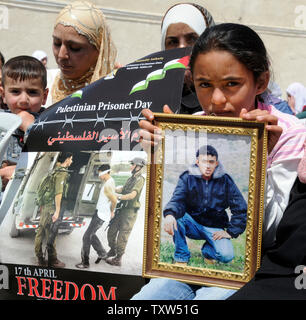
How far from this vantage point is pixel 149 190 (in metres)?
1.83

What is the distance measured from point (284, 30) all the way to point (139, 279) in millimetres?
9532

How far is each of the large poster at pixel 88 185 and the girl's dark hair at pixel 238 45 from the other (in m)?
0.19

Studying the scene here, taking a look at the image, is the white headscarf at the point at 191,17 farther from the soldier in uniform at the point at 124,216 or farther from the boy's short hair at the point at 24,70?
the soldier in uniform at the point at 124,216

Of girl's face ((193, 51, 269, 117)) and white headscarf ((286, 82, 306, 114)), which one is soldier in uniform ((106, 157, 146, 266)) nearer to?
girl's face ((193, 51, 269, 117))

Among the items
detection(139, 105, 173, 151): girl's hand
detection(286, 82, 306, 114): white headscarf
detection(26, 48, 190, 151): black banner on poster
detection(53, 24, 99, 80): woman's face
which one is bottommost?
detection(139, 105, 173, 151): girl's hand

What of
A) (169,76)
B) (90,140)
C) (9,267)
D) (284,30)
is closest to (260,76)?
(169,76)

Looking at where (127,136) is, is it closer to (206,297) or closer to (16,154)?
(206,297)

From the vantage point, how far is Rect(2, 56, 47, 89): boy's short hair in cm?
304

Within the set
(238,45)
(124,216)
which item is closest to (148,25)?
(238,45)

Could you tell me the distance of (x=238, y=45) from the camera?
6.16ft

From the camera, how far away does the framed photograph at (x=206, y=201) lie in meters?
1.73

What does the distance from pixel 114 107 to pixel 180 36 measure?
0.92 metres


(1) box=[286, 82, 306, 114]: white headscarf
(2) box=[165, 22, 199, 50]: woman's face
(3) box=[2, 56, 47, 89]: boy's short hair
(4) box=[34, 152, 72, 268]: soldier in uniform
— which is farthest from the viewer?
(1) box=[286, 82, 306, 114]: white headscarf

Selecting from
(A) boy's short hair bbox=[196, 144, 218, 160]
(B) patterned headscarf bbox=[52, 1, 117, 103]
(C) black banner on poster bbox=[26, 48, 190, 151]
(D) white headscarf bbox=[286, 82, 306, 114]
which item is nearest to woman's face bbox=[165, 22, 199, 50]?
(B) patterned headscarf bbox=[52, 1, 117, 103]
